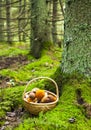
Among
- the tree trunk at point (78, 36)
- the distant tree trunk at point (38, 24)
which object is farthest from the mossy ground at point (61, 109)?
the distant tree trunk at point (38, 24)

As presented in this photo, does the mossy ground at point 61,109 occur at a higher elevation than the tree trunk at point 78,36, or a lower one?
lower

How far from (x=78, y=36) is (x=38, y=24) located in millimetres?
4358

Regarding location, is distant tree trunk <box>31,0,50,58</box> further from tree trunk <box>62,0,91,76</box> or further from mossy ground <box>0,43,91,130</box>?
tree trunk <box>62,0,91,76</box>

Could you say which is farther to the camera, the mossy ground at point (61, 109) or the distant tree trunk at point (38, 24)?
the distant tree trunk at point (38, 24)

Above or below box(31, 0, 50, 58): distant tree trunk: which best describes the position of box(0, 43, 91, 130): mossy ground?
below

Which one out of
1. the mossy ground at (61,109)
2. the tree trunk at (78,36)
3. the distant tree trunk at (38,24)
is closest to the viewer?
the mossy ground at (61,109)

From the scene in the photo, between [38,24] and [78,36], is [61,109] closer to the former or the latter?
[78,36]

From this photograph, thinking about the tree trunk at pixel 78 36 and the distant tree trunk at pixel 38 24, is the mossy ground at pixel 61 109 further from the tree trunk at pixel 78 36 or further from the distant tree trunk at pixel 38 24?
the distant tree trunk at pixel 38 24

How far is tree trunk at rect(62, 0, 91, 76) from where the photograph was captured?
444 centimetres

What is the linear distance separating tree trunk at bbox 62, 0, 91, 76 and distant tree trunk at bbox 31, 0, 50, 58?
4.08m

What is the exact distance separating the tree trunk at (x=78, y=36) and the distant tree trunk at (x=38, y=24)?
408cm

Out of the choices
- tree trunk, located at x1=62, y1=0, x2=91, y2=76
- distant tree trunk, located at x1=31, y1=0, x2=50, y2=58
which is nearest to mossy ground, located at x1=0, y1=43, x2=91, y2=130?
tree trunk, located at x1=62, y1=0, x2=91, y2=76

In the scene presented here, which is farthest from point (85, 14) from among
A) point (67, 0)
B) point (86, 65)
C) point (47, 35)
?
point (47, 35)

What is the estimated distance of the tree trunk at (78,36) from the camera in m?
4.44
